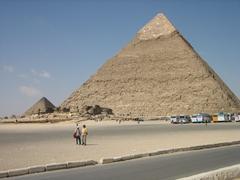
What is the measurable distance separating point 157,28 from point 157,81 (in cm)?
Result: 1728

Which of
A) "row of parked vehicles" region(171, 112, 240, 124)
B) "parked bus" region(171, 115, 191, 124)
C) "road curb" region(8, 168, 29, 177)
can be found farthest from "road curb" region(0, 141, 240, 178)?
"row of parked vehicles" region(171, 112, 240, 124)

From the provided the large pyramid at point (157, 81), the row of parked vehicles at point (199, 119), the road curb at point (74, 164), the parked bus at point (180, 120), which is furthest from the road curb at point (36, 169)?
the large pyramid at point (157, 81)

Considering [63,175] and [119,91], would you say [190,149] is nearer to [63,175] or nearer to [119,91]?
[63,175]

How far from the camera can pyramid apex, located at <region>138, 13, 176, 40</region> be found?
12319 centimetres

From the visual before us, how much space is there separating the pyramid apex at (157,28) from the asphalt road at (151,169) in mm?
109858

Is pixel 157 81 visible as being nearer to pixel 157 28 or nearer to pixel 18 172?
pixel 157 28

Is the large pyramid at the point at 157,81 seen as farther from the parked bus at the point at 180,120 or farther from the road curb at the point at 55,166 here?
the road curb at the point at 55,166

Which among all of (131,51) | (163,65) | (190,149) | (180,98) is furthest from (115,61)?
(190,149)

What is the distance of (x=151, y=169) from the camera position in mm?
11812

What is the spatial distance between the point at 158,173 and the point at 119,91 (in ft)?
335

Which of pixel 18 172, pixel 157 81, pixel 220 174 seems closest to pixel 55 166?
pixel 18 172

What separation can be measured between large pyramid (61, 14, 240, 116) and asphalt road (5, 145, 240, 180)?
7838cm

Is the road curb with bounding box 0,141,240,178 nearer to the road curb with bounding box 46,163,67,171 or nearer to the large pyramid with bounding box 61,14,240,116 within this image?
the road curb with bounding box 46,163,67,171

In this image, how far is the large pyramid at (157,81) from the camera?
9900 centimetres
